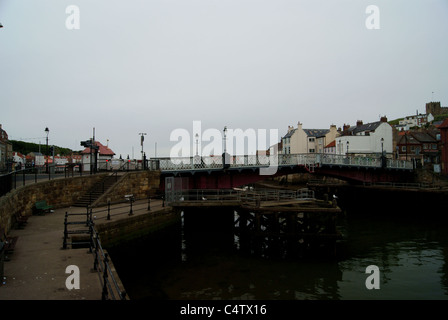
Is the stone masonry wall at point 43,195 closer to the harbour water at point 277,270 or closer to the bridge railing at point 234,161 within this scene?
the harbour water at point 277,270

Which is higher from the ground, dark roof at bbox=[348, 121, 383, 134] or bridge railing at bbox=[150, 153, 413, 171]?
dark roof at bbox=[348, 121, 383, 134]

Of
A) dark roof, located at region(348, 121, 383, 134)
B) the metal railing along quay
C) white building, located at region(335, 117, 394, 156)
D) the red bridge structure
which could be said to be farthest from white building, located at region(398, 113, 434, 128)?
the metal railing along quay

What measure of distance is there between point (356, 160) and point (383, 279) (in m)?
25.7

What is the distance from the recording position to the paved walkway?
6.97 metres

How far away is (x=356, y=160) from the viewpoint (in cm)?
3831

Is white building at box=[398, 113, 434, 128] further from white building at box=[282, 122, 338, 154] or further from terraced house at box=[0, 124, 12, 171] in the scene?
terraced house at box=[0, 124, 12, 171]

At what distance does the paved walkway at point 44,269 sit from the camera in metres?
6.97

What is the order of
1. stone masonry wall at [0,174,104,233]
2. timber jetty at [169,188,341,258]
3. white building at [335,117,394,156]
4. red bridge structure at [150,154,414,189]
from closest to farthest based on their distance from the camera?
stone masonry wall at [0,174,104,233], timber jetty at [169,188,341,258], red bridge structure at [150,154,414,189], white building at [335,117,394,156]

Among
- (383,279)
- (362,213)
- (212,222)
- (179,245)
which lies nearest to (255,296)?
(383,279)

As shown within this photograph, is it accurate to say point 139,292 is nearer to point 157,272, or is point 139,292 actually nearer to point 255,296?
point 157,272

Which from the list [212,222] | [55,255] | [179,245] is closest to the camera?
[55,255]

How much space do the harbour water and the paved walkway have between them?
13.5 ft

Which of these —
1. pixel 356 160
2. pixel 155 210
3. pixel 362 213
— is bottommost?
pixel 362 213

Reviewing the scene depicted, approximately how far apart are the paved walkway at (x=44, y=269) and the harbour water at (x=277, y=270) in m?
4.10
